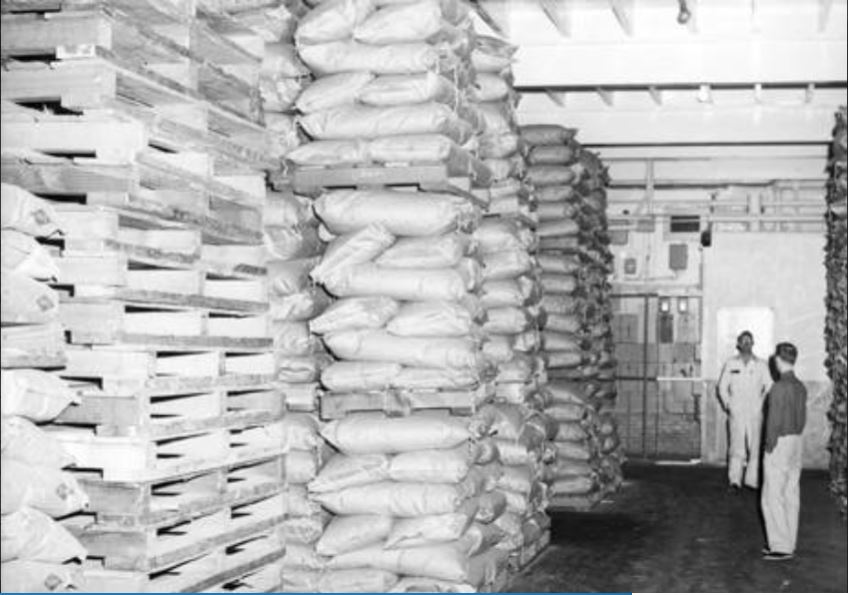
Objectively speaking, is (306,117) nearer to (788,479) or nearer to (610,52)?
(610,52)

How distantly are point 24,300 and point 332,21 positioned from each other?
3577 millimetres

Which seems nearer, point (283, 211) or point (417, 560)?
point (417, 560)

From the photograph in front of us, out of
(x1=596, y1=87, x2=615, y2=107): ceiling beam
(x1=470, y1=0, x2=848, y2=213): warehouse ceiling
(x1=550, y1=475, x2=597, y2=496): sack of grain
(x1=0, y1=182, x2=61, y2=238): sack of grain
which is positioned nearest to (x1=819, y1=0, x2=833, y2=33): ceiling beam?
(x1=470, y1=0, x2=848, y2=213): warehouse ceiling

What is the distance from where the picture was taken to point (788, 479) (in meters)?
10.0

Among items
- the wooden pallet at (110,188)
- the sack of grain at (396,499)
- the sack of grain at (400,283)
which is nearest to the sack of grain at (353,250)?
the sack of grain at (400,283)

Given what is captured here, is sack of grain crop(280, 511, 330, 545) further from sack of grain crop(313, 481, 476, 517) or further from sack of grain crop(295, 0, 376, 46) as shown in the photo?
sack of grain crop(295, 0, 376, 46)

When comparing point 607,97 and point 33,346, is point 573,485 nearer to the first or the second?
point 607,97

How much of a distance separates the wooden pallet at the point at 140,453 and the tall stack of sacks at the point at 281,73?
2629mm

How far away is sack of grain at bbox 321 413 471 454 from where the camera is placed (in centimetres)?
695

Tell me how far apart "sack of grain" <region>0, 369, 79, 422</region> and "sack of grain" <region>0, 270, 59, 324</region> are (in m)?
0.20

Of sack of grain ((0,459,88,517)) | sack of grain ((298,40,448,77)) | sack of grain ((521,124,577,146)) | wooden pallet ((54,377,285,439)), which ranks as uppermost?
sack of grain ((521,124,577,146))

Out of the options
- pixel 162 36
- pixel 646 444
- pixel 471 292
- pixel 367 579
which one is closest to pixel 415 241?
pixel 471 292

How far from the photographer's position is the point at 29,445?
403cm

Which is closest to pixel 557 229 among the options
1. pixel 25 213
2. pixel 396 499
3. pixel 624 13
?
pixel 624 13
